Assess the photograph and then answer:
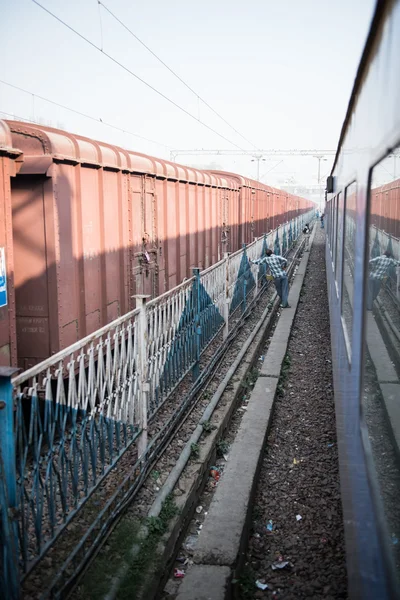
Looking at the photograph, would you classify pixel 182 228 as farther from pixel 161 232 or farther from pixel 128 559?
pixel 128 559

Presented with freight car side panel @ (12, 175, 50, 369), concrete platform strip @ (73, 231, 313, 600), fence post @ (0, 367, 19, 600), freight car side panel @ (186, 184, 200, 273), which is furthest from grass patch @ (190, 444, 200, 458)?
freight car side panel @ (186, 184, 200, 273)

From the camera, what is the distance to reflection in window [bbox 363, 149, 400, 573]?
1761 millimetres

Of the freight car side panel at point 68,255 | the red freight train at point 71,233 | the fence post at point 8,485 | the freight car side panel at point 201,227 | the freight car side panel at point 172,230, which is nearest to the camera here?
the fence post at point 8,485

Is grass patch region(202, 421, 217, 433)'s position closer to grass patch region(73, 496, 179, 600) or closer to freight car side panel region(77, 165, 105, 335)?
grass patch region(73, 496, 179, 600)

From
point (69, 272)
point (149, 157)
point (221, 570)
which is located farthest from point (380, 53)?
point (149, 157)

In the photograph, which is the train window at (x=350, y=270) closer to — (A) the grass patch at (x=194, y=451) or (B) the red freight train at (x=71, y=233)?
(A) the grass patch at (x=194, y=451)

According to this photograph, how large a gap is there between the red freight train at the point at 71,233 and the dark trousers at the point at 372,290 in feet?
10.8

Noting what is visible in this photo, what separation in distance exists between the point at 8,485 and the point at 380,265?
1905 mm

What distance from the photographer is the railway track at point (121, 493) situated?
3203 mm

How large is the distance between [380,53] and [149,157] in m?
6.51

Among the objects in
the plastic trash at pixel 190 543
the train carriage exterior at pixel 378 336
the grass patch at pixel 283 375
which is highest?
the train carriage exterior at pixel 378 336

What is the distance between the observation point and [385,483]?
1.80m

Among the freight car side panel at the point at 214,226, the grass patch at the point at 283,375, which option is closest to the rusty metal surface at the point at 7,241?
the grass patch at the point at 283,375

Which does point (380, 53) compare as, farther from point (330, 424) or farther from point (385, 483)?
point (330, 424)
